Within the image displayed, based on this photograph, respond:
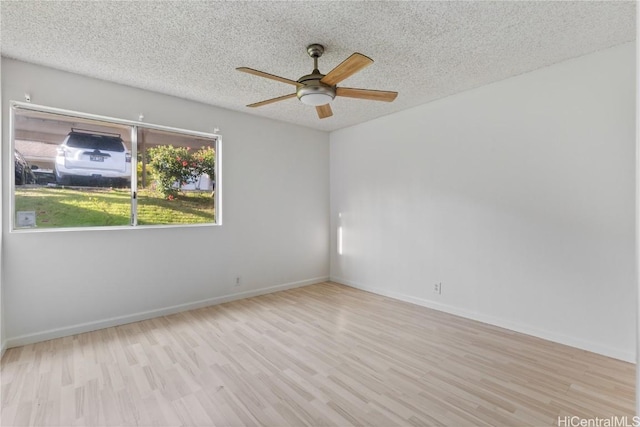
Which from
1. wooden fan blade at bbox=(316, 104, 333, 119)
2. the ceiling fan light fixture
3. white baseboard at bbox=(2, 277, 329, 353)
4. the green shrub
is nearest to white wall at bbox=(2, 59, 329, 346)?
white baseboard at bbox=(2, 277, 329, 353)

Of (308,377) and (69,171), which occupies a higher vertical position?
(69,171)

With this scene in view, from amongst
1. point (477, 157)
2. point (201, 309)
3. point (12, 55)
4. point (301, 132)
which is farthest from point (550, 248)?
point (12, 55)

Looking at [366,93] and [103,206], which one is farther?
[103,206]

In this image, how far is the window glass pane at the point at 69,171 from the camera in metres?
2.85

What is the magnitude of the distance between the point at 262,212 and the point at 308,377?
8.78 feet

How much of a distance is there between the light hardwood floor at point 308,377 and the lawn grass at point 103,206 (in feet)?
Result: 3.93

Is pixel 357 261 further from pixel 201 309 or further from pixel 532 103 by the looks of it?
pixel 532 103

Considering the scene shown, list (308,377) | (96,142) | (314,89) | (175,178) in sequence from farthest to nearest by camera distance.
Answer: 1. (175,178)
2. (96,142)
3. (314,89)
4. (308,377)

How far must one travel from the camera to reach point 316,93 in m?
2.42

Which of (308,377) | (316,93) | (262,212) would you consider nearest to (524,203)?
(316,93)

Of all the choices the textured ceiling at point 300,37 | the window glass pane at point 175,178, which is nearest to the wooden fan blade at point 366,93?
the textured ceiling at point 300,37

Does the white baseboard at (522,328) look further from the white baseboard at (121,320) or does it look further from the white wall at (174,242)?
the white baseboard at (121,320)

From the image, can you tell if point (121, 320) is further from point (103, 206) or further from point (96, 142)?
point (96, 142)

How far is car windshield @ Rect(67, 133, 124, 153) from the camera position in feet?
10.3
